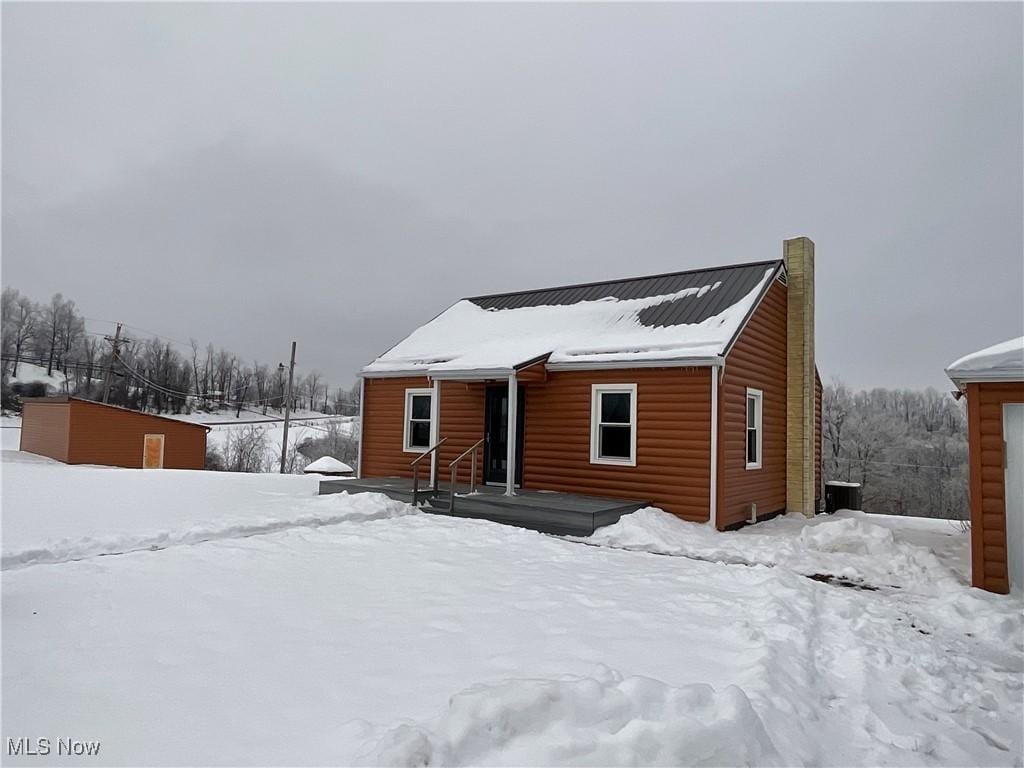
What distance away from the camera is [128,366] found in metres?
48.6

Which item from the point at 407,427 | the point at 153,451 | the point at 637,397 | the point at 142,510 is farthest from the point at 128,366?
the point at 637,397

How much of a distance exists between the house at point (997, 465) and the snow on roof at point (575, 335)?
3580mm

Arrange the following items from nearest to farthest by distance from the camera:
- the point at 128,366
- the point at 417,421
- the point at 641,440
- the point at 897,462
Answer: the point at 641,440
the point at 417,421
the point at 897,462
the point at 128,366

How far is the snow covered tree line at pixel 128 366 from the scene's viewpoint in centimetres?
5019

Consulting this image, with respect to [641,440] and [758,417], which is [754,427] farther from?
[641,440]

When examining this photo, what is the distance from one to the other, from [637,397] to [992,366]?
199 inches

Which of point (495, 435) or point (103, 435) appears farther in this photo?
point (103, 435)

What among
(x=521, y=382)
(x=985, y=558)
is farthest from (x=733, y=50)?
(x=985, y=558)

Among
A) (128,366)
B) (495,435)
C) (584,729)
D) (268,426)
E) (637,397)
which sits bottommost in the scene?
(584,729)

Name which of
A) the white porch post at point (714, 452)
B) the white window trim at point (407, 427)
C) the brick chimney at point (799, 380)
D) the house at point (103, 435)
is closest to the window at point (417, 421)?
the white window trim at point (407, 427)

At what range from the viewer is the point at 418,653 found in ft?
12.8

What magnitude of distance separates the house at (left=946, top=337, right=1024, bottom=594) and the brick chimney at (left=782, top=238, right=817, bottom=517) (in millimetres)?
5882

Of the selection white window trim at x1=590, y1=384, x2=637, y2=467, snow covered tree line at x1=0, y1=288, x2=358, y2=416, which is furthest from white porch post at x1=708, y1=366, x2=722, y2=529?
snow covered tree line at x1=0, y1=288, x2=358, y2=416

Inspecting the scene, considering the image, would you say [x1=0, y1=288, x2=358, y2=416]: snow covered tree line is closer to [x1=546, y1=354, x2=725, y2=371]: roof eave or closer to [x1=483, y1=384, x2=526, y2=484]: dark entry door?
[x1=483, y1=384, x2=526, y2=484]: dark entry door
